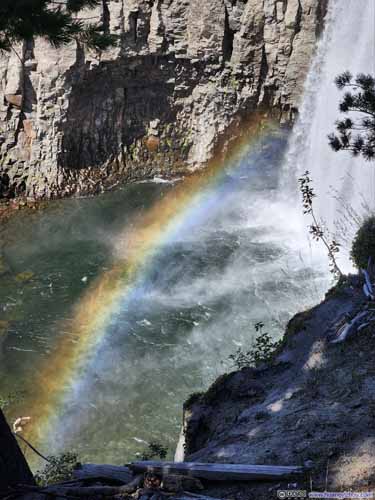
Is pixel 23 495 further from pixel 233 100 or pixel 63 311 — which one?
pixel 233 100

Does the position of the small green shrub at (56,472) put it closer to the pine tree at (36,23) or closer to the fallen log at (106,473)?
the fallen log at (106,473)

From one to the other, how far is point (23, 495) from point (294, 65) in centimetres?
1782

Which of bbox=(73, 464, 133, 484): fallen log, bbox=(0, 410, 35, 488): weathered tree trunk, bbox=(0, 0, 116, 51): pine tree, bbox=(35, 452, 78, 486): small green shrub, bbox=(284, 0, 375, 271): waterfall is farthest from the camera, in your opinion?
bbox=(284, 0, 375, 271): waterfall

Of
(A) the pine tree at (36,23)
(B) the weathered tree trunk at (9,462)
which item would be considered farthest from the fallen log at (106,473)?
(A) the pine tree at (36,23)

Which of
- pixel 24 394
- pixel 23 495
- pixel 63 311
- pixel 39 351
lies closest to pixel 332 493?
pixel 23 495

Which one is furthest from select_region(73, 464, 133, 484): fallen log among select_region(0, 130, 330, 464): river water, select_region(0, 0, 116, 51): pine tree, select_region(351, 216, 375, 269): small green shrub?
select_region(351, 216, 375, 269): small green shrub

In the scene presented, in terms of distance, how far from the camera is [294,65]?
19266mm

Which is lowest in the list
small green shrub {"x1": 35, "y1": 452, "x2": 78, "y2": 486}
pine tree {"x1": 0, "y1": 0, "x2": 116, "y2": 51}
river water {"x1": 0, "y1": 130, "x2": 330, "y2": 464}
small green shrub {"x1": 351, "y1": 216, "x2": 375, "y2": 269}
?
river water {"x1": 0, "y1": 130, "x2": 330, "y2": 464}

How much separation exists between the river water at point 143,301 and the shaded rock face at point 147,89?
1.24 m

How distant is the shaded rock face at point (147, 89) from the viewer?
699 inches

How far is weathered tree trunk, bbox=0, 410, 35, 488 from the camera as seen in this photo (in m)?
4.14

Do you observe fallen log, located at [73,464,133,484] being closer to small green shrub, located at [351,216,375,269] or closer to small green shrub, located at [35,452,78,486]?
small green shrub, located at [35,452,78,486]

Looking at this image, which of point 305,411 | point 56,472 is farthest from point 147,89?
point 305,411

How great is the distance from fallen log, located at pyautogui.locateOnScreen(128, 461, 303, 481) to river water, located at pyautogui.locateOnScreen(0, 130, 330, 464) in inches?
193
